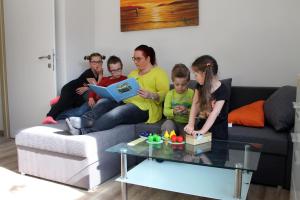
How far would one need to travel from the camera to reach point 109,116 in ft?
7.36

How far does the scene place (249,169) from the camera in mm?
1354

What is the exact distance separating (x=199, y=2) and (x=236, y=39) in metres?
A: 0.51

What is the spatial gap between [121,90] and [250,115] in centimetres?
101

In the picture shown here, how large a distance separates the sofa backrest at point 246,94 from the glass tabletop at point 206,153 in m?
0.82

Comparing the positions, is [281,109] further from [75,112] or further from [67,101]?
[67,101]

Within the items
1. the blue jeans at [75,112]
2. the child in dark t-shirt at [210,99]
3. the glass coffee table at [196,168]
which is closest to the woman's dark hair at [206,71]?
the child in dark t-shirt at [210,99]

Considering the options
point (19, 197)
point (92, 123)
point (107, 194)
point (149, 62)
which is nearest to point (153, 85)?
point (149, 62)

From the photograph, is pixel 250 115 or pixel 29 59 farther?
pixel 29 59

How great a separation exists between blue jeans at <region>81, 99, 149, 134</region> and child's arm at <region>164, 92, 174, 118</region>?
207 millimetres

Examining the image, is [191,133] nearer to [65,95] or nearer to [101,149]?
[101,149]

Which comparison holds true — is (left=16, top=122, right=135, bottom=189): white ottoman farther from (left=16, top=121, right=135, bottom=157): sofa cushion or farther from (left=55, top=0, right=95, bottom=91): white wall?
(left=55, top=0, right=95, bottom=91): white wall

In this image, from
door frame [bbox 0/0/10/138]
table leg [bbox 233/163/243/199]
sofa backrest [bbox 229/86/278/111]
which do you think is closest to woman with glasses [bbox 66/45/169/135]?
sofa backrest [bbox 229/86/278/111]

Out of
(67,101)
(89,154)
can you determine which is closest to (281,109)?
(89,154)

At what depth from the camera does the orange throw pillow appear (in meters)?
2.22
